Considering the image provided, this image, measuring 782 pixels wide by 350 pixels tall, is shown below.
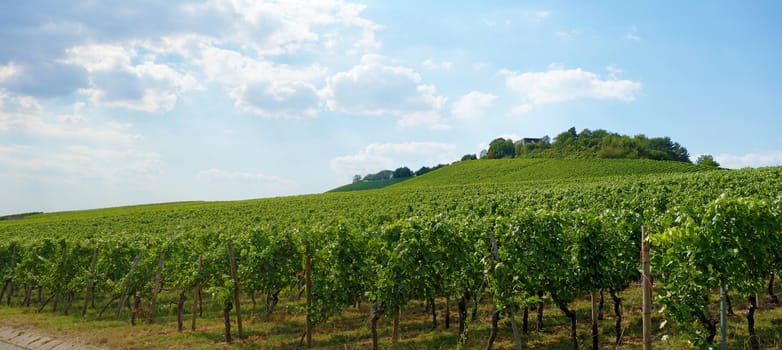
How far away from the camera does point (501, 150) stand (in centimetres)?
12769

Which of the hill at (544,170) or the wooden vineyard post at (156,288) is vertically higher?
the hill at (544,170)

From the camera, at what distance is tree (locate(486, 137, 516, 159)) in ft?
414

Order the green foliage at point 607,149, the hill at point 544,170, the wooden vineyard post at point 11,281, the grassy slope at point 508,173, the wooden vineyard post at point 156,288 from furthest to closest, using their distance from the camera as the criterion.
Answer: the green foliage at point 607,149
the hill at point 544,170
the grassy slope at point 508,173
the wooden vineyard post at point 11,281
the wooden vineyard post at point 156,288

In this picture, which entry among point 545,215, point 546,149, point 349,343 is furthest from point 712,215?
point 546,149

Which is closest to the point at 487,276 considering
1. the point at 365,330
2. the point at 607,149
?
the point at 365,330

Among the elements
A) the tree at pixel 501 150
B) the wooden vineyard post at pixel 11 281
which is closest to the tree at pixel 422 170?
the tree at pixel 501 150

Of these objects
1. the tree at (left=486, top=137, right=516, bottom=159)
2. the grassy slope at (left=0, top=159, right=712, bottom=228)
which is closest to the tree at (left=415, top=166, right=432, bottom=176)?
the tree at (left=486, top=137, right=516, bottom=159)

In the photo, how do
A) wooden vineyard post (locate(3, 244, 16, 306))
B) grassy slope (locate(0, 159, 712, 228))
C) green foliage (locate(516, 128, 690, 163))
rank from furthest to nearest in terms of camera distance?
green foliage (locate(516, 128, 690, 163)), grassy slope (locate(0, 159, 712, 228)), wooden vineyard post (locate(3, 244, 16, 306))

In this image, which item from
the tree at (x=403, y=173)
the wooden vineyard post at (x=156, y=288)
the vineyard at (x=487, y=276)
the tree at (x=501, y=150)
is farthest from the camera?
the tree at (x=403, y=173)

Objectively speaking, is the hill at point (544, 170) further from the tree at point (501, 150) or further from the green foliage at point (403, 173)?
the green foliage at point (403, 173)

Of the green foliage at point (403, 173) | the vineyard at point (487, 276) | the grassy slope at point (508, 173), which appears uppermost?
the green foliage at point (403, 173)

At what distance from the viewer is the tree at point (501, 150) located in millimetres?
126037

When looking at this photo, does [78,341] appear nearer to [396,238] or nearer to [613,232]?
[396,238]

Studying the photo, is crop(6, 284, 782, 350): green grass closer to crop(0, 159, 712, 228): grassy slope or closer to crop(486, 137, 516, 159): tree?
crop(0, 159, 712, 228): grassy slope
